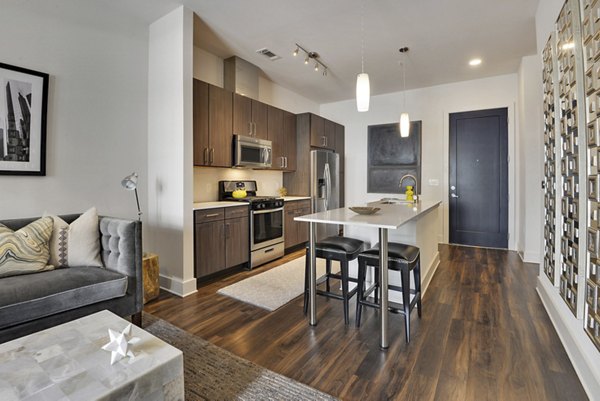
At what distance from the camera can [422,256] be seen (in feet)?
10.3

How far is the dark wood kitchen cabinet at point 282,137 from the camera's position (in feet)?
15.5

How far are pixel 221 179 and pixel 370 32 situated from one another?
2687 mm

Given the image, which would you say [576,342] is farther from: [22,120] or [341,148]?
[341,148]

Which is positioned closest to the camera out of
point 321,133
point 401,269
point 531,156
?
point 401,269

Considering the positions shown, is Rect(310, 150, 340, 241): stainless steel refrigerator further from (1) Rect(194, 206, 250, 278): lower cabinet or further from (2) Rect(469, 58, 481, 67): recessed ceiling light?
(2) Rect(469, 58, 481, 67): recessed ceiling light

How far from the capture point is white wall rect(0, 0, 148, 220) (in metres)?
2.52

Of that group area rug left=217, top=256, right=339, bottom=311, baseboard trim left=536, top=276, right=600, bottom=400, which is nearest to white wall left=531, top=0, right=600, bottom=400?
baseboard trim left=536, top=276, right=600, bottom=400

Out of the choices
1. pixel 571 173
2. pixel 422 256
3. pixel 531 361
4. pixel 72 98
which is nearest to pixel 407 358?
pixel 531 361

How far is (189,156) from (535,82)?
464 centimetres

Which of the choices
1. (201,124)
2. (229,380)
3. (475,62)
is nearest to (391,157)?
(475,62)

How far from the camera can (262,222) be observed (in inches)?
159

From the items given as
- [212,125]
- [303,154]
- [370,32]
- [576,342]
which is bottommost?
[576,342]

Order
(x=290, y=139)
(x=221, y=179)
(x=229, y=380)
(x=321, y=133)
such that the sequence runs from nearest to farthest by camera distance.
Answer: (x=229, y=380) → (x=221, y=179) → (x=290, y=139) → (x=321, y=133)

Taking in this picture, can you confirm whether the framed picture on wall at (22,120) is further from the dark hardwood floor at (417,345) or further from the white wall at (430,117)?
the white wall at (430,117)
